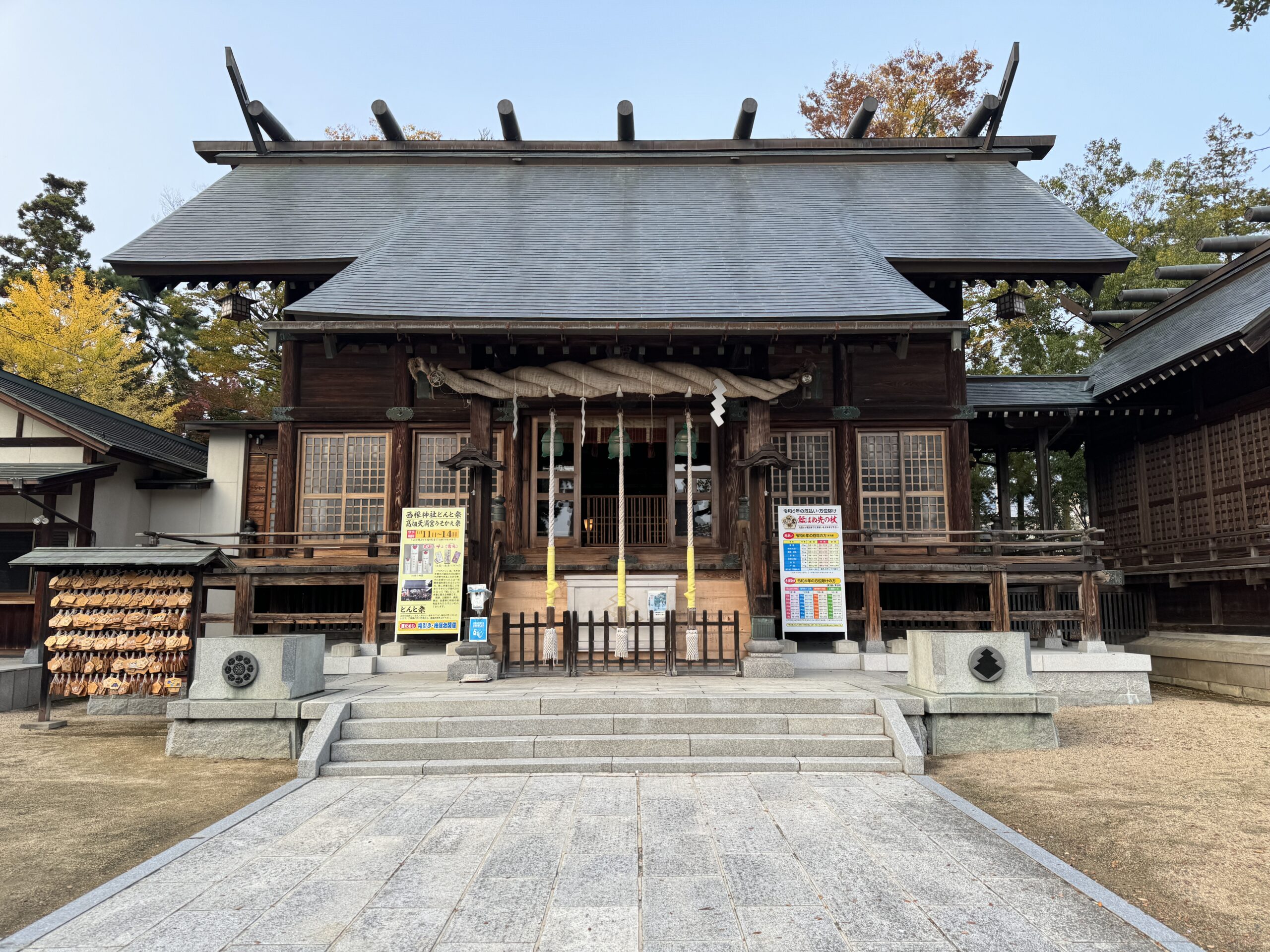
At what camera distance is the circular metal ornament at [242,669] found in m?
8.27

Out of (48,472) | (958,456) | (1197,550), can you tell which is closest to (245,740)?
(48,472)

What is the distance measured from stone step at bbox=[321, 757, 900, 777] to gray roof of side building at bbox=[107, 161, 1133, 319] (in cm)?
708

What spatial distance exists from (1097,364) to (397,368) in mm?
16391

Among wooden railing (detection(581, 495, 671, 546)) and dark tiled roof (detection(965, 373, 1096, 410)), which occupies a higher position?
dark tiled roof (detection(965, 373, 1096, 410))

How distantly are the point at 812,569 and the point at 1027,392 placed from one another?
27.7ft

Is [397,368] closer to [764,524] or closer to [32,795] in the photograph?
[764,524]

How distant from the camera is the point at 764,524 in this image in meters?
11.9

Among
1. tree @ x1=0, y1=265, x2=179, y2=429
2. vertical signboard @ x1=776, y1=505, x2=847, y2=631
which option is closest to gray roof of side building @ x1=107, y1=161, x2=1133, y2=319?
vertical signboard @ x1=776, y1=505, x2=847, y2=631

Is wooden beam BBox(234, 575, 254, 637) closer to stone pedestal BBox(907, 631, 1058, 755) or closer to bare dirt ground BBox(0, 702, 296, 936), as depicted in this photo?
bare dirt ground BBox(0, 702, 296, 936)

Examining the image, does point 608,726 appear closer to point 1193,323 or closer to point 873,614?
point 873,614

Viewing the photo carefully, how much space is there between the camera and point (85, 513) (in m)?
14.9

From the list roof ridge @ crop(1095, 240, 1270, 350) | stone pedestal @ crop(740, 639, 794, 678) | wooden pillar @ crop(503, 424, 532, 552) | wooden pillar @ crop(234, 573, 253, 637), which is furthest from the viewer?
roof ridge @ crop(1095, 240, 1270, 350)

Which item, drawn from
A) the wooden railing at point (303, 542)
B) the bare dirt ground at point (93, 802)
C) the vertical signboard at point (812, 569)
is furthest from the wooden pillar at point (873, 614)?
the bare dirt ground at point (93, 802)

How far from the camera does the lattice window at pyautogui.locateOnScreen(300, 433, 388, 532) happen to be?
1431cm
